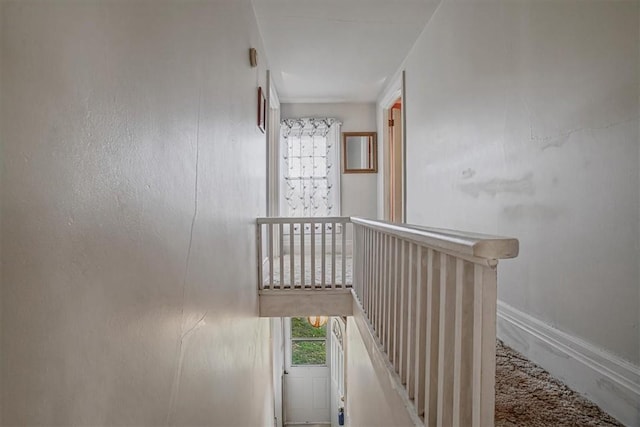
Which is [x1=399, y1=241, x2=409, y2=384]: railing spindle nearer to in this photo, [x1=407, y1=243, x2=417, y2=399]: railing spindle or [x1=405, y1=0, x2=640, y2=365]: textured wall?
[x1=407, y1=243, x2=417, y2=399]: railing spindle

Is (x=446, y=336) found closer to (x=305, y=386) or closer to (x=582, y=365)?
(x=582, y=365)

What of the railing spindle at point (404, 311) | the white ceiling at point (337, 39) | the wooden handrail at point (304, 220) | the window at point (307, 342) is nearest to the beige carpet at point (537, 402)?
the railing spindle at point (404, 311)

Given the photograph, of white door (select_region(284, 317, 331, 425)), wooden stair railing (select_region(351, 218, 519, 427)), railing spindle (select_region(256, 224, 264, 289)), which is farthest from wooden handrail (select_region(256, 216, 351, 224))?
white door (select_region(284, 317, 331, 425))

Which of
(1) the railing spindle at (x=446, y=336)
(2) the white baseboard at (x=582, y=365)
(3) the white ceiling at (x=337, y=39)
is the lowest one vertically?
(2) the white baseboard at (x=582, y=365)

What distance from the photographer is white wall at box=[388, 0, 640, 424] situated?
1.16 meters

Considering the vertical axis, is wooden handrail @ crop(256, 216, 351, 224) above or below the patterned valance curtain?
below

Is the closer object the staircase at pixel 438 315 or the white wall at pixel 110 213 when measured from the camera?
the white wall at pixel 110 213

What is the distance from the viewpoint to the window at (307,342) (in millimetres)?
6543

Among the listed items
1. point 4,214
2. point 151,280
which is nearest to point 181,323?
point 151,280

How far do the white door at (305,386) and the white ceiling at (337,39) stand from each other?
13.7 ft

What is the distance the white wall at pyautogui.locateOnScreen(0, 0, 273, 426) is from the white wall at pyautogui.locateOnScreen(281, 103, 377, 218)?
11.3 ft

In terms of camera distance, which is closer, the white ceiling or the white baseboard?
the white baseboard

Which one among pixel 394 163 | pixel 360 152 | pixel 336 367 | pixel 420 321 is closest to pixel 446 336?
pixel 420 321

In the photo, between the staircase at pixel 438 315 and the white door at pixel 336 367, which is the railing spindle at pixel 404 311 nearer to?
the staircase at pixel 438 315
